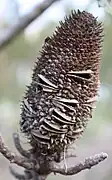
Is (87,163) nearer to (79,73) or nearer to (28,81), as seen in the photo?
(79,73)

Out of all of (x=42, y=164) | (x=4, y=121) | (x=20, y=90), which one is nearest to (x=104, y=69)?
(x=20, y=90)

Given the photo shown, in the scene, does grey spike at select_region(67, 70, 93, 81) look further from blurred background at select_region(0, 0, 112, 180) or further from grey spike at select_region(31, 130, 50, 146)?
blurred background at select_region(0, 0, 112, 180)

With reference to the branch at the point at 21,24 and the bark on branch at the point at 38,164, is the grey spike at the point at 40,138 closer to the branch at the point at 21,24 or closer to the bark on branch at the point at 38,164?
the bark on branch at the point at 38,164

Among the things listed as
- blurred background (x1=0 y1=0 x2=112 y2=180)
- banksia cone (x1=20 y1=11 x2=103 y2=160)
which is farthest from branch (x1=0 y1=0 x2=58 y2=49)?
blurred background (x1=0 y1=0 x2=112 y2=180)

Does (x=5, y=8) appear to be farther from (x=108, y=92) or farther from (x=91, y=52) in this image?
(x=91, y=52)

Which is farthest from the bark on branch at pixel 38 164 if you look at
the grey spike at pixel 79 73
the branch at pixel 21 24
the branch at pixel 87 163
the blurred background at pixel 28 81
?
the blurred background at pixel 28 81

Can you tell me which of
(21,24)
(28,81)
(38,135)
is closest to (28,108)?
(38,135)
